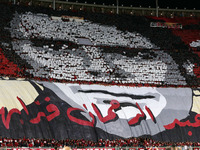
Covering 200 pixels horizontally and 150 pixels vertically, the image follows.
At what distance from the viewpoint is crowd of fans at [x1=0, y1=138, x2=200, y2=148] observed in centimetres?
2608

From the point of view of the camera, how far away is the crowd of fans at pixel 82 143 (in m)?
26.1

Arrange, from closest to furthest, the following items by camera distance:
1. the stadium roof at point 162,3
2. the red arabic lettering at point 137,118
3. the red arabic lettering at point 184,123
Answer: the red arabic lettering at point 137,118 < the red arabic lettering at point 184,123 < the stadium roof at point 162,3

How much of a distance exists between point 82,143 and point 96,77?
A: 9285 millimetres

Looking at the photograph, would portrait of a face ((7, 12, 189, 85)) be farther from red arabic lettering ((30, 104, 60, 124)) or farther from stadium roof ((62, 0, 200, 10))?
stadium roof ((62, 0, 200, 10))

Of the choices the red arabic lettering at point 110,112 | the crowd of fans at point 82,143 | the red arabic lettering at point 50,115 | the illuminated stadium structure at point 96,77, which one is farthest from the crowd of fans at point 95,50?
the crowd of fans at point 82,143

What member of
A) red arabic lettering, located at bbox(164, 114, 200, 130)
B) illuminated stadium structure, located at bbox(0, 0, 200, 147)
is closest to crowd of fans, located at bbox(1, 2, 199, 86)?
→ illuminated stadium structure, located at bbox(0, 0, 200, 147)

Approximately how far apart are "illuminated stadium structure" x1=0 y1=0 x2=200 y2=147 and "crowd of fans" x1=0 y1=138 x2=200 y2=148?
0.80 ft

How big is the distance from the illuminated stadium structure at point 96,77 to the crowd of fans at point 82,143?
0.80 feet

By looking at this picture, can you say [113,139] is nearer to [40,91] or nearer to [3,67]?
[40,91]

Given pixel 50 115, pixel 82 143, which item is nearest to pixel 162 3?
pixel 50 115

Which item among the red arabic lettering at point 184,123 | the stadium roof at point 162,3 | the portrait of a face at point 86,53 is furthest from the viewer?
the stadium roof at point 162,3

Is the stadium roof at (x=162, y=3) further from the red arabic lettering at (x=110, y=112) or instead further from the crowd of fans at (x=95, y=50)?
the red arabic lettering at (x=110, y=112)

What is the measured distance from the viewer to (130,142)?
30031 millimetres

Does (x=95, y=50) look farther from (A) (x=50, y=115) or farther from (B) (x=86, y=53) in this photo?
(A) (x=50, y=115)
